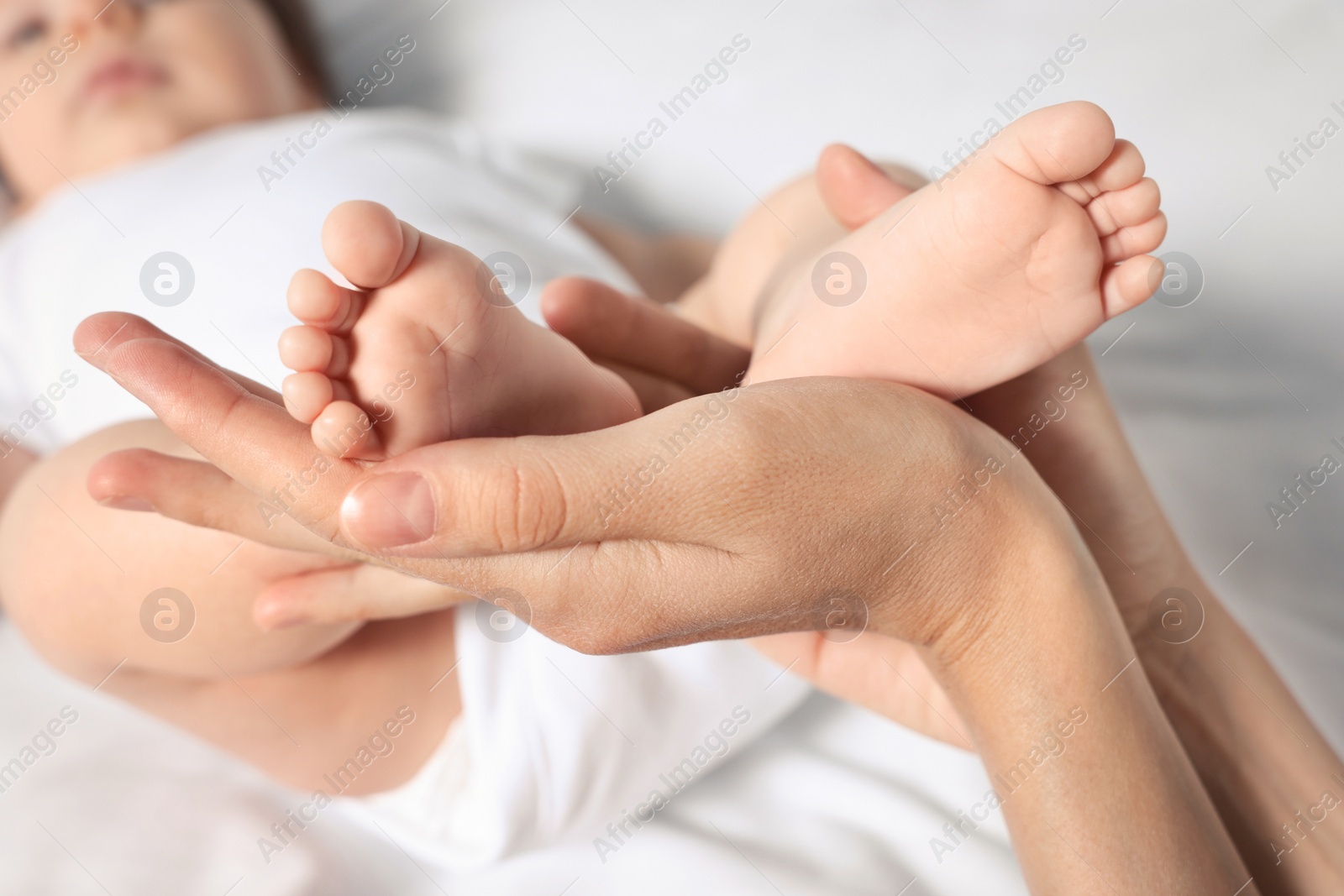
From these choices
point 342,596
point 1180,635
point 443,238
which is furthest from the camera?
point 443,238

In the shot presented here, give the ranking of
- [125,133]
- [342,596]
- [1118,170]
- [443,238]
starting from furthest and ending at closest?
[125,133] → [443,238] → [342,596] → [1118,170]

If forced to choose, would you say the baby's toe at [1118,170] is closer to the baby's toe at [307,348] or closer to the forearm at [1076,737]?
the forearm at [1076,737]

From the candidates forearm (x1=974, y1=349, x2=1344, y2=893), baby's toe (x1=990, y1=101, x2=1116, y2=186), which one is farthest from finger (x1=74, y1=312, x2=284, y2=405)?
forearm (x1=974, y1=349, x2=1344, y2=893)

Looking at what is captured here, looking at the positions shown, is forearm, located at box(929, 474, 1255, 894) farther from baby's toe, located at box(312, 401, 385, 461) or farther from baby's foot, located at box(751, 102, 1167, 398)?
baby's toe, located at box(312, 401, 385, 461)

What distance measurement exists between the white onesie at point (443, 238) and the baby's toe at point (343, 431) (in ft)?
1.18

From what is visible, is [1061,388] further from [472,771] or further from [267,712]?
[267,712]

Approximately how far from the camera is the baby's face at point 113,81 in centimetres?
135

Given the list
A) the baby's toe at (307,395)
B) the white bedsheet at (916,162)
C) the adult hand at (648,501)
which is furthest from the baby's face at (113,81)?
the baby's toe at (307,395)

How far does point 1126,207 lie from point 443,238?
26.9 inches

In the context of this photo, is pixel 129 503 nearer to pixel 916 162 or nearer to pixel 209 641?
pixel 209 641

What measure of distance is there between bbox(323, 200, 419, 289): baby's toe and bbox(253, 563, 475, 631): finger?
0.28m

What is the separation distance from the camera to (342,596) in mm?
702

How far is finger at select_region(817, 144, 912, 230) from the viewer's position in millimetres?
767

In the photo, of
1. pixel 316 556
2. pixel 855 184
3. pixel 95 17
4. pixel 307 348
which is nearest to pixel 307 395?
pixel 307 348
